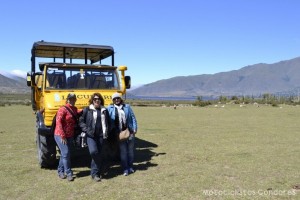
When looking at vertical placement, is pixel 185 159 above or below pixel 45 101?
below

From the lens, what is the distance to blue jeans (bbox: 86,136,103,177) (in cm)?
786

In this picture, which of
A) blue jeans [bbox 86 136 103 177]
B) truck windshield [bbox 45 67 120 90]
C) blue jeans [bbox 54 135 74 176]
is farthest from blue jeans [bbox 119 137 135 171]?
truck windshield [bbox 45 67 120 90]

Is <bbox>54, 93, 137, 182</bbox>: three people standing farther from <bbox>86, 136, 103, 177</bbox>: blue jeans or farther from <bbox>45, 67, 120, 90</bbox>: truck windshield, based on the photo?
<bbox>45, 67, 120, 90</bbox>: truck windshield

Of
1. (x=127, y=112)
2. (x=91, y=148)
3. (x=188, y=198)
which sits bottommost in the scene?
(x=188, y=198)

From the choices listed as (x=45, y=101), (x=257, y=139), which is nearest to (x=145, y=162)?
(x=45, y=101)

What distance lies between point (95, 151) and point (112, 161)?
7.73ft

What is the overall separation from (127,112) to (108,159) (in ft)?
7.78

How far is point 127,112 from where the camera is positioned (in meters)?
8.37

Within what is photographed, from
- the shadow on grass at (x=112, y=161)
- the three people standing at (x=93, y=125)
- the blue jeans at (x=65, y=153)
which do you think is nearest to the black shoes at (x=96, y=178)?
the three people standing at (x=93, y=125)

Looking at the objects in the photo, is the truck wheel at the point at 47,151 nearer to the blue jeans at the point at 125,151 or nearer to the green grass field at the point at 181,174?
the green grass field at the point at 181,174

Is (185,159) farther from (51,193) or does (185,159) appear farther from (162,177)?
(51,193)

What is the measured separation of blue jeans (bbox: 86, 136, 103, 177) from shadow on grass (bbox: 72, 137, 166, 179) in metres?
0.21

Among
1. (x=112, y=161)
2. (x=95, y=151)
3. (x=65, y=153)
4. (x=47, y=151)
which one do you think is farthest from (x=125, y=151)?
(x=47, y=151)

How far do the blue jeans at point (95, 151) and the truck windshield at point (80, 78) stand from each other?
2138mm
